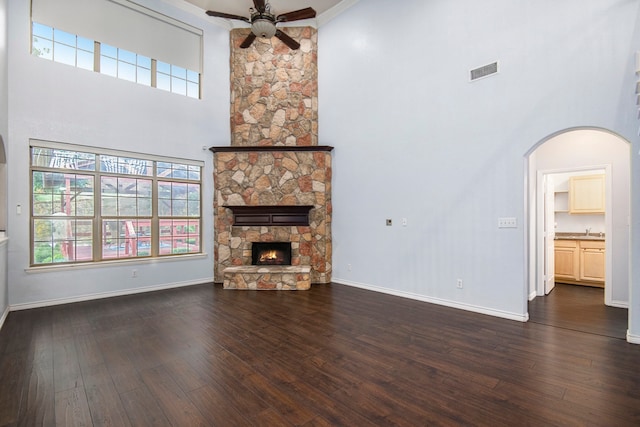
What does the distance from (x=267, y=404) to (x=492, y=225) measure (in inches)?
134

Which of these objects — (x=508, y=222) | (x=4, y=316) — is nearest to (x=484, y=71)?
(x=508, y=222)

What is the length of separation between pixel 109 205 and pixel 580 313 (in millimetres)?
7131

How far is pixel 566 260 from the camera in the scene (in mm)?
5715

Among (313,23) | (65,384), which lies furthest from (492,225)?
(313,23)

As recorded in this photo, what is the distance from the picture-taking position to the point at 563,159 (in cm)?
486

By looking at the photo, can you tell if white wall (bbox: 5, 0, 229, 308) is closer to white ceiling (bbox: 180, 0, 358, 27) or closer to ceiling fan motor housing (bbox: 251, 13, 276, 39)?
white ceiling (bbox: 180, 0, 358, 27)

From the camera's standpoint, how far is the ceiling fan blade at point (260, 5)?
3.73 m

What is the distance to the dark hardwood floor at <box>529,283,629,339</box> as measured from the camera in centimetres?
343

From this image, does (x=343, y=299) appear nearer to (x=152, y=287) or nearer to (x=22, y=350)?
(x=152, y=287)

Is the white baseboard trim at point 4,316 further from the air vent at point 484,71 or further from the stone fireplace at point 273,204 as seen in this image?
the air vent at point 484,71

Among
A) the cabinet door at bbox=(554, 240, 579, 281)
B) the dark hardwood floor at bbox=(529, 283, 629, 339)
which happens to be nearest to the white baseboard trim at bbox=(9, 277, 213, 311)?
the dark hardwood floor at bbox=(529, 283, 629, 339)

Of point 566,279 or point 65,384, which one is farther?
point 566,279

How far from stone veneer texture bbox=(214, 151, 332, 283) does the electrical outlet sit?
303cm

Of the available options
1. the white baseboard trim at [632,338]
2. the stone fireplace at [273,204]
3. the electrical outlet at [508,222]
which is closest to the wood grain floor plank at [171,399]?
the stone fireplace at [273,204]
